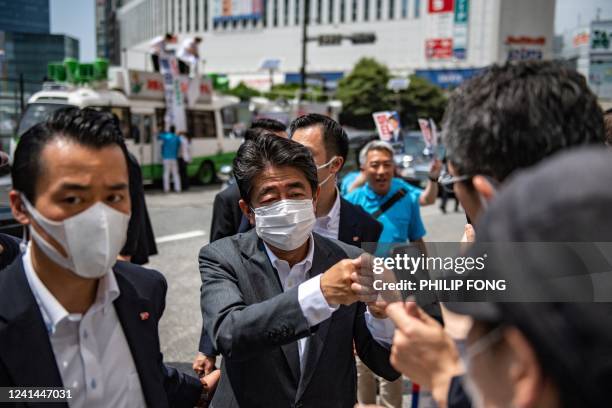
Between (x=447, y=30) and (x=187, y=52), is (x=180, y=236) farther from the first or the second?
(x=447, y=30)

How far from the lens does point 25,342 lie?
152 cm

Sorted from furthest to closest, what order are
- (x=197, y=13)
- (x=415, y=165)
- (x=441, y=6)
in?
1. (x=197, y=13)
2. (x=441, y=6)
3. (x=415, y=165)

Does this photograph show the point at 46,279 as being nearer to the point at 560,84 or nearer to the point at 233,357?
the point at 233,357

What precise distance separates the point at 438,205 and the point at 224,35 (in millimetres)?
75513

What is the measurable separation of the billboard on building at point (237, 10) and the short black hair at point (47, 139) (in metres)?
84.6

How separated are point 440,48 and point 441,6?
4.78 meters

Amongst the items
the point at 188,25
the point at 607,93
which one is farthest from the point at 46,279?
the point at 188,25

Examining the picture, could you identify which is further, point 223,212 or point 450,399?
point 223,212

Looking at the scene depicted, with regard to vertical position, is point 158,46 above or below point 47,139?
above

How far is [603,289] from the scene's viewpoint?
1049mm

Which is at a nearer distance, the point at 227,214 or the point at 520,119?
→ the point at 520,119

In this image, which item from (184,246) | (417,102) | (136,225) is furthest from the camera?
(417,102)

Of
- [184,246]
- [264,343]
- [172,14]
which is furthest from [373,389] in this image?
[172,14]

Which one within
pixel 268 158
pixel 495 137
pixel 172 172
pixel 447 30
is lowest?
pixel 172 172
